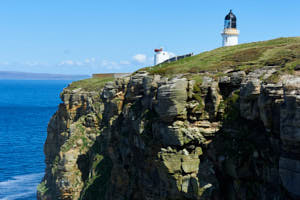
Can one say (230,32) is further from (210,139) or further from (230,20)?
(210,139)

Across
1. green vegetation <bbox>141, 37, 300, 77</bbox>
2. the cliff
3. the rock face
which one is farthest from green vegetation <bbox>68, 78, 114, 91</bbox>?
green vegetation <bbox>141, 37, 300, 77</bbox>

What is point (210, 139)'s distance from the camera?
87.5ft

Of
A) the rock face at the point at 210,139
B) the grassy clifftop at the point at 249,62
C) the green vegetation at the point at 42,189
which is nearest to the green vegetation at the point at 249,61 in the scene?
the grassy clifftop at the point at 249,62

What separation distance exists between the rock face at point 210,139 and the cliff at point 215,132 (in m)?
0.06

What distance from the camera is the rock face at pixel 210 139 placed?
66.9 ft

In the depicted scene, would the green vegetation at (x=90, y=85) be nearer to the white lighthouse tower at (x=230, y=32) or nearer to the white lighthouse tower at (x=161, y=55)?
the white lighthouse tower at (x=161, y=55)

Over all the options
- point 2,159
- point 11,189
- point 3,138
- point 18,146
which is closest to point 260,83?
point 11,189

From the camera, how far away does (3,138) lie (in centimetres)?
11456

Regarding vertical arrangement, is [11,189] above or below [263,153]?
below

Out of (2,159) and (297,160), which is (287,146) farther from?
(2,159)

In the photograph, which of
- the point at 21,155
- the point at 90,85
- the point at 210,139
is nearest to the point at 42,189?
the point at 90,85

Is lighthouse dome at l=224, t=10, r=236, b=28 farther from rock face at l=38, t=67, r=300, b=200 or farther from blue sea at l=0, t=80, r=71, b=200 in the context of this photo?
blue sea at l=0, t=80, r=71, b=200

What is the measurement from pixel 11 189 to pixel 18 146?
104ft

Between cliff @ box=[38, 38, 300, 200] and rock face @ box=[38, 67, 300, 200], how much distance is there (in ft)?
0.20
